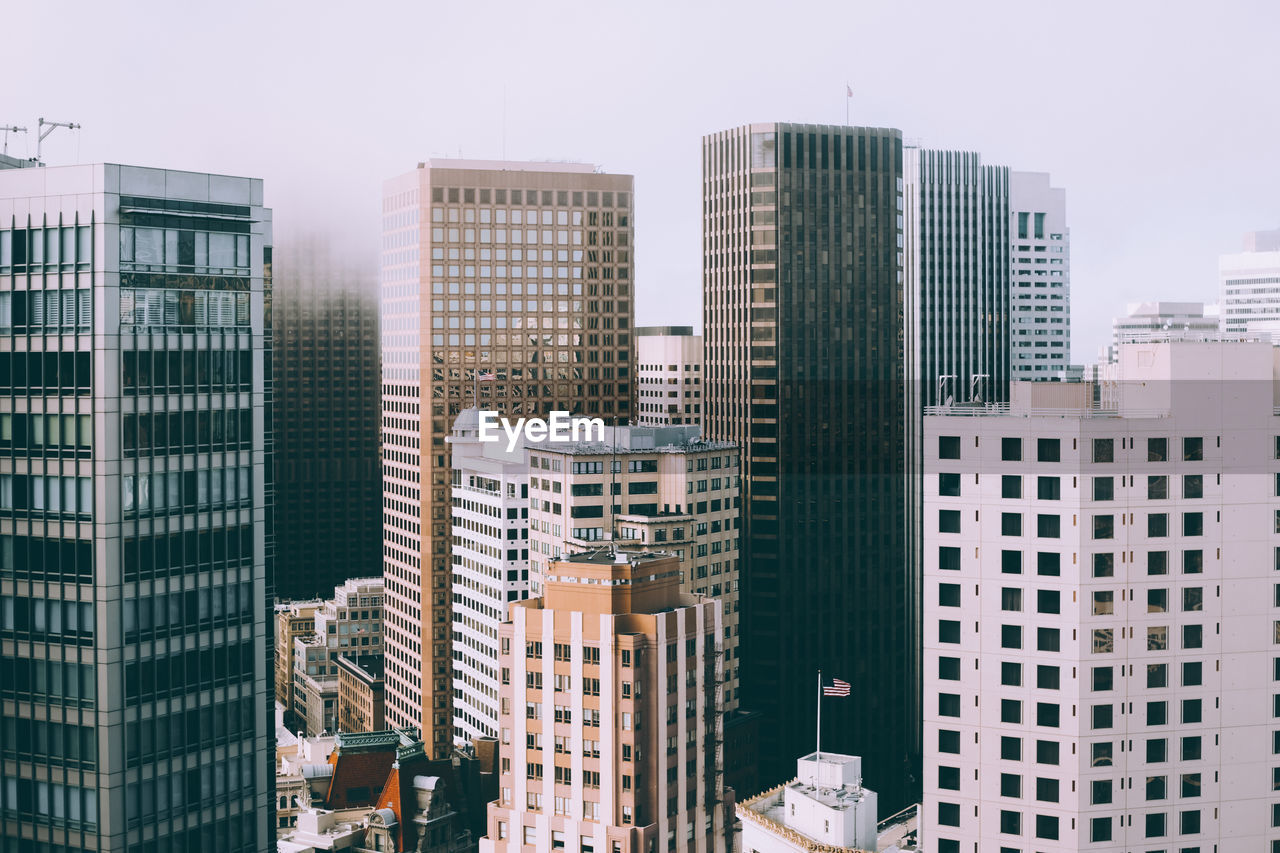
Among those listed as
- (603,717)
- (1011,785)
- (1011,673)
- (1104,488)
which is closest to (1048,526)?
(1104,488)

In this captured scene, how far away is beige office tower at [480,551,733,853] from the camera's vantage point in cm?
13850

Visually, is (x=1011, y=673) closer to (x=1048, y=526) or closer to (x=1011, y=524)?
(x=1011, y=524)

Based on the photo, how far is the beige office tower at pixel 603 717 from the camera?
138500 millimetres

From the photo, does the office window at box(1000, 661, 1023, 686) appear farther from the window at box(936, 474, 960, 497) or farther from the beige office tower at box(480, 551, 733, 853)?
the beige office tower at box(480, 551, 733, 853)

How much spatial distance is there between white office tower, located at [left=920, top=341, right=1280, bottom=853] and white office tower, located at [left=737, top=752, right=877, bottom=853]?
26519 mm

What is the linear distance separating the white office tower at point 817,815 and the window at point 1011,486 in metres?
38.6

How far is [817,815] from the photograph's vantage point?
Result: 12631 centimetres

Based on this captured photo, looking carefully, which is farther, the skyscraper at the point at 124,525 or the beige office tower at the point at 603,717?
the beige office tower at the point at 603,717

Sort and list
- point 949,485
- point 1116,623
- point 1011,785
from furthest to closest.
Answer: point 949,485 < point 1011,785 < point 1116,623

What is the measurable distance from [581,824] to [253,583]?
46.4 meters

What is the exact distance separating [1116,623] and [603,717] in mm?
57135

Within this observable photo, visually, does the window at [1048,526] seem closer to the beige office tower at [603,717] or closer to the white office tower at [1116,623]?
the white office tower at [1116,623]

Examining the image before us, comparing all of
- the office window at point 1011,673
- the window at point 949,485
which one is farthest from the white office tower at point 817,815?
the window at point 949,485

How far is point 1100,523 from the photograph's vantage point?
313 ft
